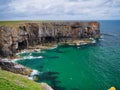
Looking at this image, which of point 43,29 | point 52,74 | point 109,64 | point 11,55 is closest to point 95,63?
point 109,64

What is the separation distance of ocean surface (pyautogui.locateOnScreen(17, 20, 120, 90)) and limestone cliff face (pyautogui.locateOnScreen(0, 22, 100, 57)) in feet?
30.2

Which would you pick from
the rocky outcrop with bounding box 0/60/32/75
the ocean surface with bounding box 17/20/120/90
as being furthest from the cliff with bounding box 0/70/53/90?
the rocky outcrop with bounding box 0/60/32/75

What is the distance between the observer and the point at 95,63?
3440 inches

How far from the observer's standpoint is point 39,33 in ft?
423

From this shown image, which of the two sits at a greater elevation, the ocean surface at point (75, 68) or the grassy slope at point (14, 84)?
the grassy slope at point (14, 84)

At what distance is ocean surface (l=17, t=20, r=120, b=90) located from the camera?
60919 mm

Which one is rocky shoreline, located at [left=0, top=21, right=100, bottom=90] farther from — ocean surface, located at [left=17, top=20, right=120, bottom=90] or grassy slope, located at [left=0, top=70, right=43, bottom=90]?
grassy slope, located at [left=0, top=70, right=43, bottom=90]

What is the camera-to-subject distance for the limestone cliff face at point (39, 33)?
9956cm

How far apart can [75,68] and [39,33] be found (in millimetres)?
53321

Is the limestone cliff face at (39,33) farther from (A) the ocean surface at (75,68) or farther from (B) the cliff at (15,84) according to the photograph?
(B) the cliff at (15,84)

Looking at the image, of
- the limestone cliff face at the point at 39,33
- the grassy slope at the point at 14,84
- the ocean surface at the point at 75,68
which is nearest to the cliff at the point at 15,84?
the grassy slope at the point at 14,84

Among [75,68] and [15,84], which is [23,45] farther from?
[15,84]

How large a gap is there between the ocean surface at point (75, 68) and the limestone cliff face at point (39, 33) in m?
9.21

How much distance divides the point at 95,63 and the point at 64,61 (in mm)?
12829
